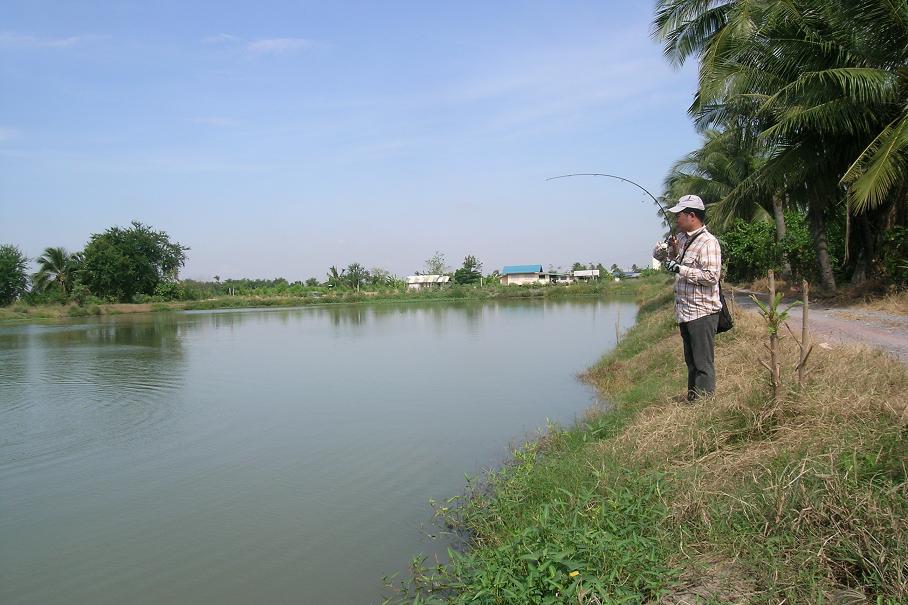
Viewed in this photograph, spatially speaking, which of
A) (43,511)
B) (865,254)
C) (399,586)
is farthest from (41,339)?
(865,254)

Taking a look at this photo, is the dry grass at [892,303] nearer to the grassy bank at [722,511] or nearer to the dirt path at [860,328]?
the dirt path at [860,328]

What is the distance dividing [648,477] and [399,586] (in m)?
1.76

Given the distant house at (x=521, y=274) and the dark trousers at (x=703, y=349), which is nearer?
the dark trousers at (x=703, y=349)

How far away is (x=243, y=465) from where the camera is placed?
6.89 meters

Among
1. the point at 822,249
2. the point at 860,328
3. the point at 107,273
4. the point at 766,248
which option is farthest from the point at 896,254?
the point at 107,273

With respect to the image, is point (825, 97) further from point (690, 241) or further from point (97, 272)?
point (97, 272)

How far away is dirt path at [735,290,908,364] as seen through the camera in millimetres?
6582

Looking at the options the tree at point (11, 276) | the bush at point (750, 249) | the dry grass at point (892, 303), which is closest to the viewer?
the dry grass at point (892, 303)

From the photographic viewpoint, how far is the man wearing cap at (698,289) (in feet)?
14.9

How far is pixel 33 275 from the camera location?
171 ft

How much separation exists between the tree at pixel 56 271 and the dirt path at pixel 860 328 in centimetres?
5650

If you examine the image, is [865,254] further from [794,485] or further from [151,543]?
[151,543]

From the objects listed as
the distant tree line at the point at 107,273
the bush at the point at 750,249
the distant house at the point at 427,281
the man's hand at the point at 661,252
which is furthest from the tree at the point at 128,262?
the man's hand at the point at 661,252

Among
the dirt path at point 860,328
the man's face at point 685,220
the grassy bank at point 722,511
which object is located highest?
the man's face at point 685,220
